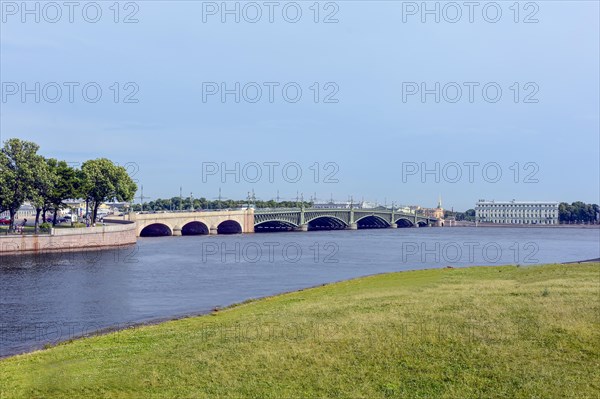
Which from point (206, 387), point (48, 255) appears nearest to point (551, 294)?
point (206, 387)

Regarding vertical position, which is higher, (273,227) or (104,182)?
(104,182)

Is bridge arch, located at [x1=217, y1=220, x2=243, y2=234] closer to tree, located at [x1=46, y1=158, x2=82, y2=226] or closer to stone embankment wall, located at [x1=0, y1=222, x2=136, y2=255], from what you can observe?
stone embankment wall, located at [x1=0, y1=222, x2=136, y2=255]

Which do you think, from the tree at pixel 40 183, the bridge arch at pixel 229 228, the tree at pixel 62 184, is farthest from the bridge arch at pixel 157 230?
the tree at pixel 40 183

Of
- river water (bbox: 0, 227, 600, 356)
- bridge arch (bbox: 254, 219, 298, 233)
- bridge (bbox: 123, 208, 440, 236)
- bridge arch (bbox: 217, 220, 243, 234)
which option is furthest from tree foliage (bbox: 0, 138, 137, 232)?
bridge arch (bbox: 254, 219, 298, 233)

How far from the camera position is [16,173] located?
279 ft

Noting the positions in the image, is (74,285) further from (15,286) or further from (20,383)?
(20,383)

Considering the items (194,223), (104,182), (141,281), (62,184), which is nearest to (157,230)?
(194,223)

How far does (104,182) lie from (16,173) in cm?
2287

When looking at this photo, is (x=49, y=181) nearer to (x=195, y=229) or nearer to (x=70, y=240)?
(x=70, y=240)

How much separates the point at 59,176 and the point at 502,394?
302ft

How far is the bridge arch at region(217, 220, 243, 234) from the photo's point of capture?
16200 centimetres

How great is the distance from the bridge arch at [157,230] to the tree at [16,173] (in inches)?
2104

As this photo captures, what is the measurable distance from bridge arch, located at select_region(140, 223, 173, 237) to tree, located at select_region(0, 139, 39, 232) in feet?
175

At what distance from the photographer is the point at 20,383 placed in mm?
17797
